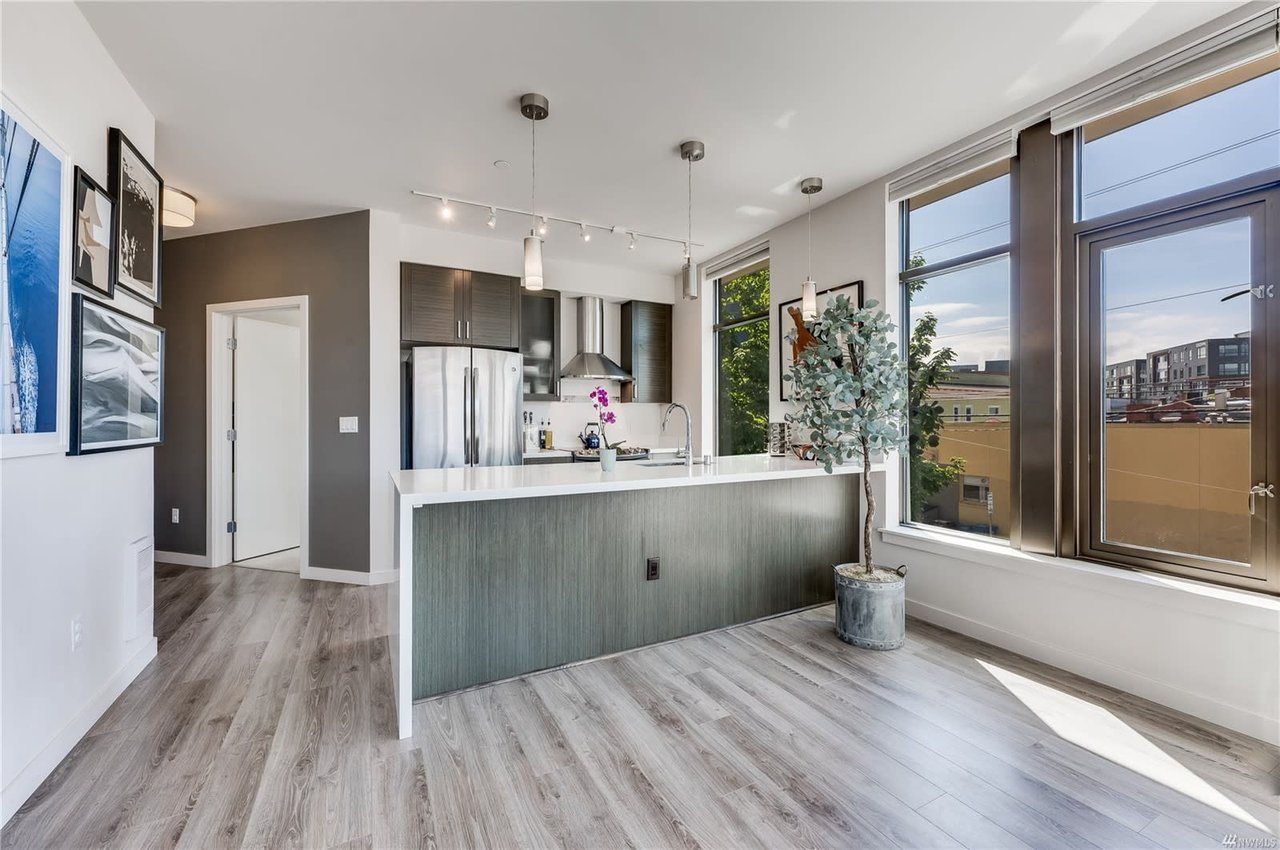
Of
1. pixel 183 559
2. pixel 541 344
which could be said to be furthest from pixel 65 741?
pixel 541 344

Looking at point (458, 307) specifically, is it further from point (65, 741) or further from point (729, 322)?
point (65, 741)

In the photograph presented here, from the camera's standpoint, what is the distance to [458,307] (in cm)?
438

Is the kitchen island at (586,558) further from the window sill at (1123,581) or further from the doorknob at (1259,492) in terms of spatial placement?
the doorknob at (1259,492)

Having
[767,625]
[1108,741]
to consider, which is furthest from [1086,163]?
[767,625]

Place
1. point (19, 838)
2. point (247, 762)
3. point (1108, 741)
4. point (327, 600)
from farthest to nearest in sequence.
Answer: point (327, 600) → point (1108, 741) → point (247, 762) → point (19, 838)

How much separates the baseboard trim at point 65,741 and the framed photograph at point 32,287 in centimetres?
99

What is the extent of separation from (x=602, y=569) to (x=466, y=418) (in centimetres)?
215

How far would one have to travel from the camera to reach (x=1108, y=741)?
1914mm

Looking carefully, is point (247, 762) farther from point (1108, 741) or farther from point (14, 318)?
point (1108, 741)

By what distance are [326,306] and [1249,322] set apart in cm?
517

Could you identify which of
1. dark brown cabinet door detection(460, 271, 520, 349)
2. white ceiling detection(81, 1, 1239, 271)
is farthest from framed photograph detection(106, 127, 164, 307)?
dark brown cabinet door detection(460, 271, 520, 349)

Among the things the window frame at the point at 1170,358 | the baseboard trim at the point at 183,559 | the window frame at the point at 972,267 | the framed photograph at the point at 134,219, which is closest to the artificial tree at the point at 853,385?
the window frame at the point at 972,267

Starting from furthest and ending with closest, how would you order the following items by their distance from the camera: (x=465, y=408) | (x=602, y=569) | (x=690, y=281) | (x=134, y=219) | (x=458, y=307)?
(x=458, y=307) → (x=465, y=408) → (x=690, y=281) → (x=602, y=569) → (x=134, y=219)

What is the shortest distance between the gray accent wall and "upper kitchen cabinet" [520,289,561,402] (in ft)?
4.65
